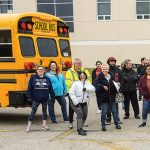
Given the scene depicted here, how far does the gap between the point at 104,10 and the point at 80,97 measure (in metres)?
28.6

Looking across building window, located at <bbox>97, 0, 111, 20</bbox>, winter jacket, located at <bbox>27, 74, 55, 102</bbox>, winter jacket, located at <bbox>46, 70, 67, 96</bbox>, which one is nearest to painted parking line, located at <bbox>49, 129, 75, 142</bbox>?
winter jacket, located at <bbox>27, 74, 55, 102</bbox>

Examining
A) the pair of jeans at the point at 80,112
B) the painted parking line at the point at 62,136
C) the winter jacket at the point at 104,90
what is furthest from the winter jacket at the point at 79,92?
Answer: the painted parking line at the point at 62,136

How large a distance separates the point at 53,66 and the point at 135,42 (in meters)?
26.7

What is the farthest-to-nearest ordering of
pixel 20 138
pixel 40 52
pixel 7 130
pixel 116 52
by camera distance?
pixel 116 52, pixel 40 52, pixel 7 130, pixel 20 138

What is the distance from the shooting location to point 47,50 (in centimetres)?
1246

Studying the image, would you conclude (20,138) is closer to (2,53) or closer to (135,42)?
(2,53)

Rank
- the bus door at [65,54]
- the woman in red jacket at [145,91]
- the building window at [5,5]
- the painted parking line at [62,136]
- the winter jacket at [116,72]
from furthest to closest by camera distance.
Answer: the building window at [5,5] → the bus door at [65,54] → the winter jacket at [116,72] → the woman in red jacket at [145,91] → the painted parking line at [62,136]

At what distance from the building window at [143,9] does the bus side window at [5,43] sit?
27371mm

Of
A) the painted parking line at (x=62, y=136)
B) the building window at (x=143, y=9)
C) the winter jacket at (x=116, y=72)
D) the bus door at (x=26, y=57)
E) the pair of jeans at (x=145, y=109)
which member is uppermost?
the building window at (x=143, y=9)

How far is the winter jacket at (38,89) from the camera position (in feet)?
35.0

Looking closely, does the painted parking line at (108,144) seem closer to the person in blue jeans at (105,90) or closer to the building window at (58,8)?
the person in blue jeans at (105,90)

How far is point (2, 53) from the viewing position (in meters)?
11.6

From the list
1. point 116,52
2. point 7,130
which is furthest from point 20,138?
point 116,52

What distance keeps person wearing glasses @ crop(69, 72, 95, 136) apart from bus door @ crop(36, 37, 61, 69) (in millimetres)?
1991
